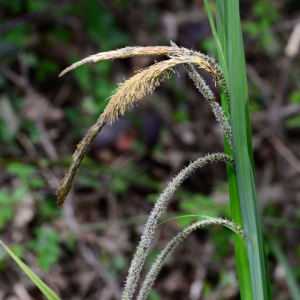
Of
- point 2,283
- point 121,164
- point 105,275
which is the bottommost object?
point 2,283

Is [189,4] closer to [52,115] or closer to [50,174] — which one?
[52,115]

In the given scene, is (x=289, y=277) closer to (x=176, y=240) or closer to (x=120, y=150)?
(x=176, y=240)

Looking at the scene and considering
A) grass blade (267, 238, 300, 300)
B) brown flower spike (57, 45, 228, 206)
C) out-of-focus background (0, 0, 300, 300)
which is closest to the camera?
brown flower spike (57, 45, 228, 206)

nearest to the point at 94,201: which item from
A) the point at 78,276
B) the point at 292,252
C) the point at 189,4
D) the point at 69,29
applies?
the point at 78,276

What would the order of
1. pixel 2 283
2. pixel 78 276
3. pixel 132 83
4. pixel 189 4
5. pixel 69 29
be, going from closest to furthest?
pixel 132 83 < pixel 2 283 < pixel 78 276 < pixel 69 29 < pixel 189 4

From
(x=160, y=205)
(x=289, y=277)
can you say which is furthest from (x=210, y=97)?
(x=289, y=277)

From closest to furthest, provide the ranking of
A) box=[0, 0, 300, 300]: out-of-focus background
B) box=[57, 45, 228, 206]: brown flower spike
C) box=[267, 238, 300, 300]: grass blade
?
box=[57, 45, 228, 206]: brown flower spike → box=[267, 238, 300, 300]: grass blade → box=[0, 0, 300, 300]: out-of-focus background

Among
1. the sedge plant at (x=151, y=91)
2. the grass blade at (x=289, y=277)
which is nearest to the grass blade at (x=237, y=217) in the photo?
the sedge plant at (x=151, y=91)

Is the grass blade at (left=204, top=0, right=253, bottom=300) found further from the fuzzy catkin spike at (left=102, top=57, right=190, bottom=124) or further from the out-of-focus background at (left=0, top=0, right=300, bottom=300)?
the out-of-focus background at (left=0, top=0, right=300, bottom=300)

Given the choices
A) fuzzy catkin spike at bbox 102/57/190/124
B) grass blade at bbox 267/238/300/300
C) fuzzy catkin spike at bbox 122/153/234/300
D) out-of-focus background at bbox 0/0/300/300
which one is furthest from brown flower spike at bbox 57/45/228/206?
out-of-focus background at bbox 0/0/300/300
